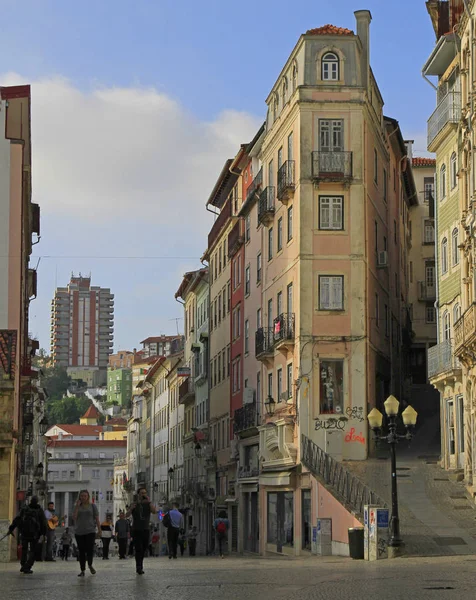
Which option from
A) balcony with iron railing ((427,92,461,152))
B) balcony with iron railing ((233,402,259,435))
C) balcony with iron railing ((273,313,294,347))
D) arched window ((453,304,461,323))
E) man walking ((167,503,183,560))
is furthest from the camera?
balcony with iron railing ((233,402,259,435))

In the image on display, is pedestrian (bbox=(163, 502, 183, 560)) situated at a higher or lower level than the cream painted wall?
lower

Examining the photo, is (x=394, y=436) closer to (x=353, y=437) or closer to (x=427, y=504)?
(x=427, y=504)

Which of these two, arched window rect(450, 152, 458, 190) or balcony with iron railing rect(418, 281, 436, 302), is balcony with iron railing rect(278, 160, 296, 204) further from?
balcony with iron railing rect(418, 281, 436, 302)

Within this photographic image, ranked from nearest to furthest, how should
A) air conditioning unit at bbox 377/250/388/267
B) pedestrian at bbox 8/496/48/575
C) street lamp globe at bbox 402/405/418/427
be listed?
1. pedestrian at bbox 8/496/48/575
2. street lamp globe at bbox 402/405/418/427
3. air conditioning unit at bbox 377/250/388/267

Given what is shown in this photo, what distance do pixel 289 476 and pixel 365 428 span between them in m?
3.34

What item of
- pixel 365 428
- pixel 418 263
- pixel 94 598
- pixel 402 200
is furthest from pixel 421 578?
pixel 418 263

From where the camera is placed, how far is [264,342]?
162 ft

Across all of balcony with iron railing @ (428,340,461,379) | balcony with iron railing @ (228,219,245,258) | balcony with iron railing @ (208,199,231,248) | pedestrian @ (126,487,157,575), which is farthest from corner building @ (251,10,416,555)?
pedestrian @ (126,487,157,575)

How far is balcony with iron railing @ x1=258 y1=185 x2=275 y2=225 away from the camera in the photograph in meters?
49.4

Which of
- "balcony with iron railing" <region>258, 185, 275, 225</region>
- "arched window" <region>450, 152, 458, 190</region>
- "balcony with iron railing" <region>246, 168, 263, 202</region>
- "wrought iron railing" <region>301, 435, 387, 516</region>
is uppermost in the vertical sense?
"balcony with iron railing" <region>246, 168, 263, 202</region>

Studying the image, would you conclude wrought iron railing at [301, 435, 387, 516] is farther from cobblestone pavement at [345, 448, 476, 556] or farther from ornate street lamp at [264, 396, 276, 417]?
ornate street lamp at [264, 396, 276, 417]

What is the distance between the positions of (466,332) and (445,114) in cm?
913

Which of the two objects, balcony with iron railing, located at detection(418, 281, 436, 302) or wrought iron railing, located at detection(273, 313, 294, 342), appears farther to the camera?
balcony with iron railing, located at detection(418, 281, 436, 302)

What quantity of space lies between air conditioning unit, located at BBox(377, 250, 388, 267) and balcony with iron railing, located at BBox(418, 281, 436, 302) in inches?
844
